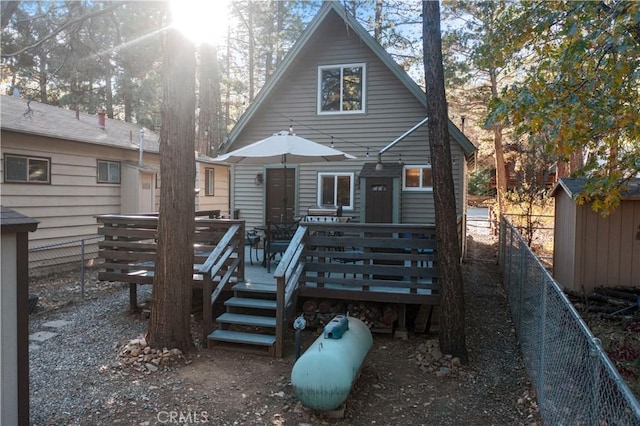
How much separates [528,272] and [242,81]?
23667mm

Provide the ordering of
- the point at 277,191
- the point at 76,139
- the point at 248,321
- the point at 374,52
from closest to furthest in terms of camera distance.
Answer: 1. the point at 248,321
2. the point at 374,52
3. the point at 76,139
4. the point at 277,191

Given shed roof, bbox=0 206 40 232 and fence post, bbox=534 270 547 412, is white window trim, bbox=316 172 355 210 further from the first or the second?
shed roof, bbox=0 206 40 232

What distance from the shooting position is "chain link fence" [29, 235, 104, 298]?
991cm

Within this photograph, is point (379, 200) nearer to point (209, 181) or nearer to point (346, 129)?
point (346, 129)

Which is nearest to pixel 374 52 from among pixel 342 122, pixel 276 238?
pixel 342 122

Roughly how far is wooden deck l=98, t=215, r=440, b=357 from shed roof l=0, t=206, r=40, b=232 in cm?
247

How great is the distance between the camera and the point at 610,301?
304 inches

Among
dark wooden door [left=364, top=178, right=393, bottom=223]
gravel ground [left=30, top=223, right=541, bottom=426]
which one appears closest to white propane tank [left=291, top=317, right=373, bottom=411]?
gravel ground [left=30, top=223, right=541, bottom=426]

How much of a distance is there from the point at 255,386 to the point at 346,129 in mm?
7598

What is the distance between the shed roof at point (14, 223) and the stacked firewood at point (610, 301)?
8.25 meters

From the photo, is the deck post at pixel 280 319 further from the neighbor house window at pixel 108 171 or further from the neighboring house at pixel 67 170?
the neighbor house window at pixel 108 171

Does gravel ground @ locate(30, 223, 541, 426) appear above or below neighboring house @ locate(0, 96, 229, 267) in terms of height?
below

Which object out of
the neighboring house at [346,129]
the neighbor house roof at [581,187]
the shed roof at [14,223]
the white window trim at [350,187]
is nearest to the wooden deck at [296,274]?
the shed roof at [14,223]

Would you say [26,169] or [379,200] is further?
[379,200]
